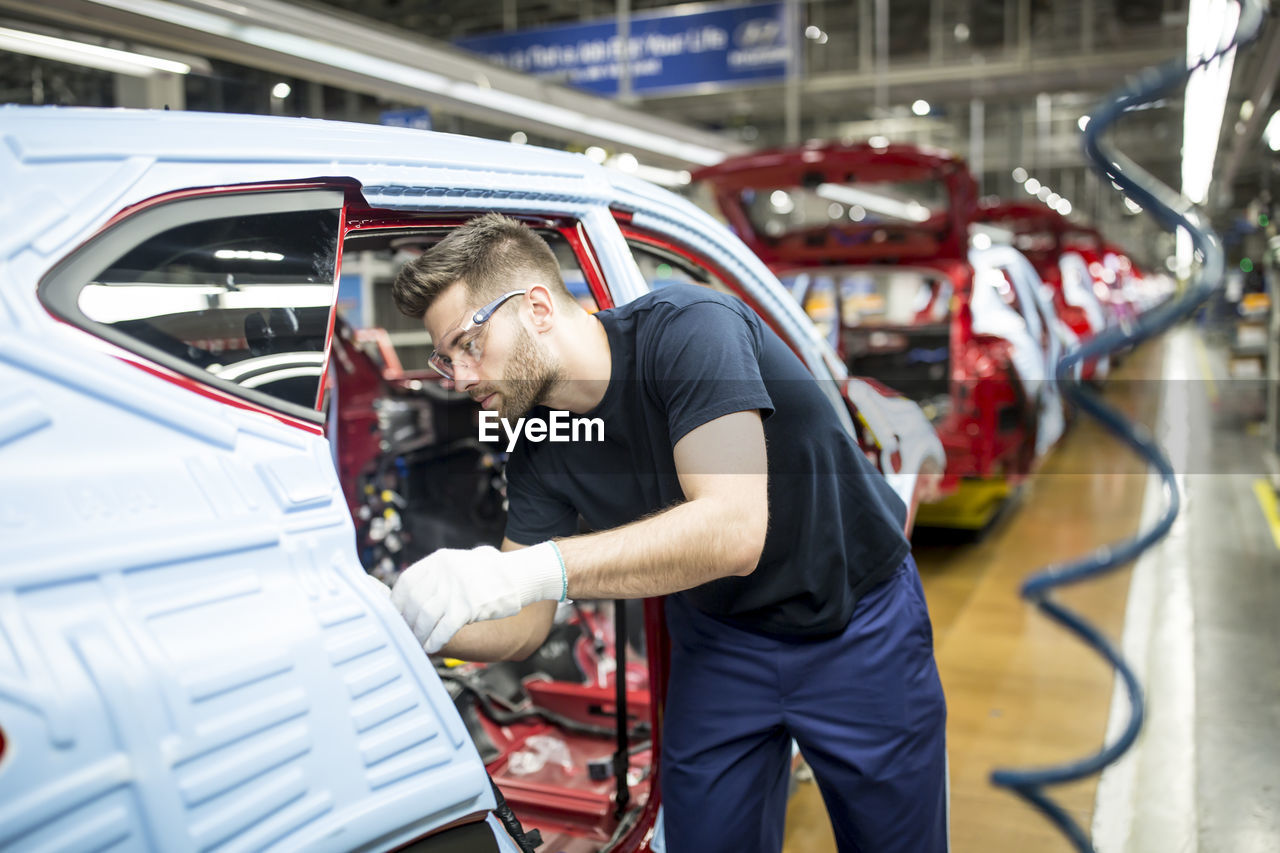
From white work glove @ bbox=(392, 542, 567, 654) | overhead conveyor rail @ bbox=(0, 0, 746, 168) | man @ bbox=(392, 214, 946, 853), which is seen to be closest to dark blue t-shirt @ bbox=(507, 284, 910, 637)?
man @ bbox=(392, 214, 946, 853)

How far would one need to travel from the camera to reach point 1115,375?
17.6m

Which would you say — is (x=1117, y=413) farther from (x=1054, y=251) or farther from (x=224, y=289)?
(x=1054, y=251)

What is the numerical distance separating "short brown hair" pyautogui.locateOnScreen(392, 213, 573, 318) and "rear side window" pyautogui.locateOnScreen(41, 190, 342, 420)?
0.94 ft

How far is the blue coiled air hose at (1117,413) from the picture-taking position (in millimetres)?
1310

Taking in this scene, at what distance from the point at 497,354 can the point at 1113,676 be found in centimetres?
321

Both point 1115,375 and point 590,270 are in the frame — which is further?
point 1115,375

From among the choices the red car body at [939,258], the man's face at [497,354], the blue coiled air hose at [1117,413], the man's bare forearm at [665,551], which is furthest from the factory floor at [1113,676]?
the man's face at [497,354]

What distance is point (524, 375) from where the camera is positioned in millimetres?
1529

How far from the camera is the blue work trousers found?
66.7 inches

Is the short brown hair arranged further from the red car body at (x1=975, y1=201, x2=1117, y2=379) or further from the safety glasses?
the red car body at (x1=975, y1=201, x2=1117, y2=379)

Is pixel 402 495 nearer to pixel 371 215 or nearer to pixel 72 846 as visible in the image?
pixel 371 215

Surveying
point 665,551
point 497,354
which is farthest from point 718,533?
point 497,354

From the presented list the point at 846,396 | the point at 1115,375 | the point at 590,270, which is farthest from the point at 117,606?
the point at 1115,375

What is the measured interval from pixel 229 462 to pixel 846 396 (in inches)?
72.5
